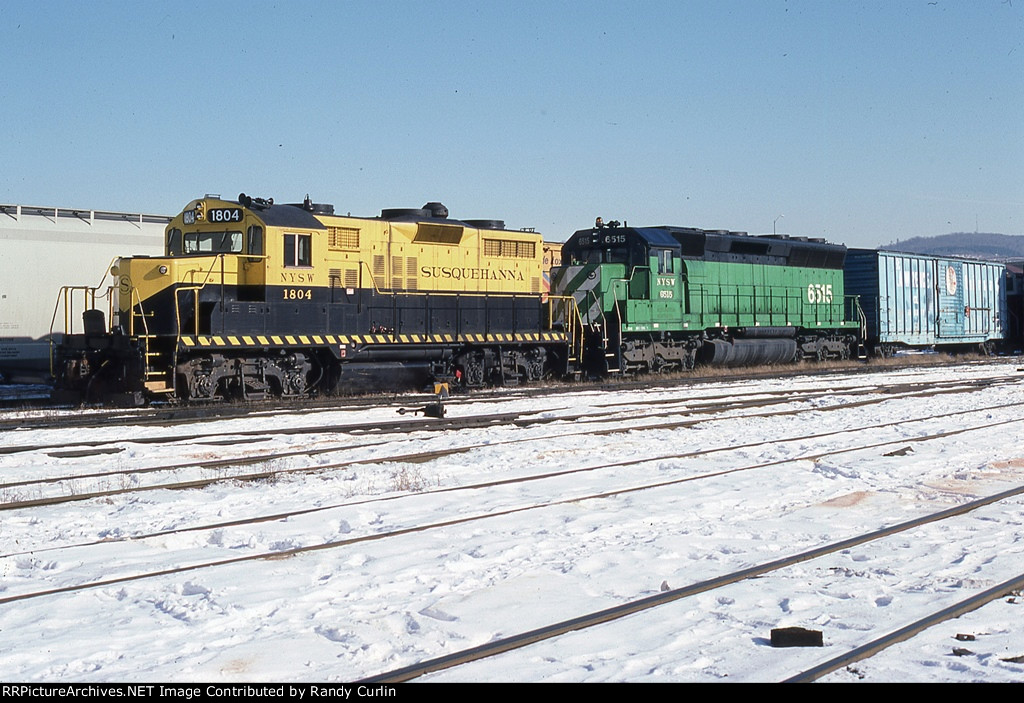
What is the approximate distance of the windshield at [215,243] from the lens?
16828mm

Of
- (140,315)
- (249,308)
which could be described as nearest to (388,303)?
(249,308)

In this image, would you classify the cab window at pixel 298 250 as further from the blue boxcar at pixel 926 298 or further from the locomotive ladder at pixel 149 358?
the blue boxcar at pixel 926 298

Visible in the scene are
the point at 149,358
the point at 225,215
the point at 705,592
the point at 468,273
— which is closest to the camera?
the point at 705,592

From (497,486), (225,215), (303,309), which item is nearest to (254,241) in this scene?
(225,215)

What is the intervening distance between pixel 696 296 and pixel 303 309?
10.8m

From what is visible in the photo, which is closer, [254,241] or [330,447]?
[330,447]

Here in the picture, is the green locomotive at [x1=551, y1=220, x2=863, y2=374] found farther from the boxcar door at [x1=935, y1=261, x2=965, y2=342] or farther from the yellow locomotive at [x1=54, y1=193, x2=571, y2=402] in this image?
the boxcar door at [x1=935, y1=261, x2=965, y2=342]

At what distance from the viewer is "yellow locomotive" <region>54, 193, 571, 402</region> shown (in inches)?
636

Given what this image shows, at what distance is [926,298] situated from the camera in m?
32.7

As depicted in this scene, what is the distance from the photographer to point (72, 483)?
9.28 m

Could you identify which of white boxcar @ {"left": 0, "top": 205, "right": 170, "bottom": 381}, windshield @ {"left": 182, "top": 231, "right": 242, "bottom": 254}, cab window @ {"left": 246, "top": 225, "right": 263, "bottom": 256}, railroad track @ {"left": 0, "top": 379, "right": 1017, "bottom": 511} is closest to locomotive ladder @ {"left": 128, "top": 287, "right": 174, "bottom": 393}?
windshield @ {"left": 182, "top": 231, "right": 242, "bottom": 254}

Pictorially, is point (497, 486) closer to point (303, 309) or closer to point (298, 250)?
point (303, 309)
